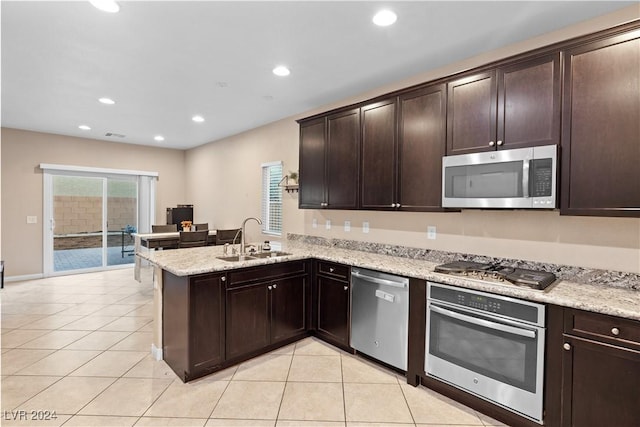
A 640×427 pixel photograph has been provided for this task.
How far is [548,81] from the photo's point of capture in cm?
213

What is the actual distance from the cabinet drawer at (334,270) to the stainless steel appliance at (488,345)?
866mm

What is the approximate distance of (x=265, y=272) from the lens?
9.82 feet

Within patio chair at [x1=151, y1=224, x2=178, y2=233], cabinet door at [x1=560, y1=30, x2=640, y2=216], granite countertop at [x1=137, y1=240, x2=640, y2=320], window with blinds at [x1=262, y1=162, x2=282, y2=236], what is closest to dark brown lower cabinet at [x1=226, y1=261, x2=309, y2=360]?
granite countertop at [x1=137, y1=240, x2=640, y2=320]

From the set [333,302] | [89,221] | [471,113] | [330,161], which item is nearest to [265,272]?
[333,302]

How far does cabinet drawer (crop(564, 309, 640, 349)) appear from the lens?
1.63 m

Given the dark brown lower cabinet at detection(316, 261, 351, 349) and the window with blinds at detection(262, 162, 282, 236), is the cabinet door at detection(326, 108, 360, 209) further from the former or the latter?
the window with blinds at detection(262, 162, 282, 236)

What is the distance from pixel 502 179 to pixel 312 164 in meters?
2.12

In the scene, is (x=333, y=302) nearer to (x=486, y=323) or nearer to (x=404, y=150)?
(x=486, y=323)

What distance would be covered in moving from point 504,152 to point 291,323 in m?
2.42

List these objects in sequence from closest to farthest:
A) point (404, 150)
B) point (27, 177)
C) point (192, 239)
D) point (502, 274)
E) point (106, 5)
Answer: point (106, 5)
point (502, 274)
point (404, 150)
point (192, 239)
point (27, 177)

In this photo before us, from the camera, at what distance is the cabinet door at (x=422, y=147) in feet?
8.83

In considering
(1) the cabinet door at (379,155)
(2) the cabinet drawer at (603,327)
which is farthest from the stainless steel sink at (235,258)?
(2) the cabinet drawer at (603,327)

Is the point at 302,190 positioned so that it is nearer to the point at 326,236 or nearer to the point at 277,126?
the point at 326,236

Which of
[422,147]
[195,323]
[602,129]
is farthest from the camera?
[422,147]
